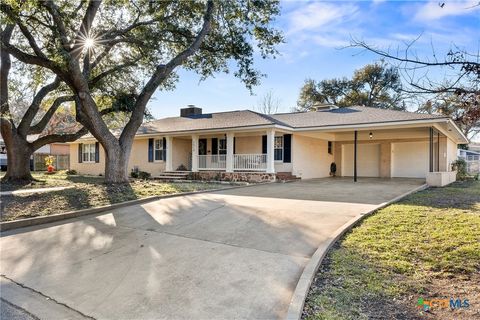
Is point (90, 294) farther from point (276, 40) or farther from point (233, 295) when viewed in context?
point (276, 40)

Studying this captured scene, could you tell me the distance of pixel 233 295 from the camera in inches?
148

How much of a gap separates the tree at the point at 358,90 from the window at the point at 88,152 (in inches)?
833

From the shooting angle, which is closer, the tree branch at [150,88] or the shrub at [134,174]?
the tree branch at [150,88]

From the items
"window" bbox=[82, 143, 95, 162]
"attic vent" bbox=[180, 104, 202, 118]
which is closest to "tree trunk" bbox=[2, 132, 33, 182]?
"window" bbox=[82, 143, 95, 162]

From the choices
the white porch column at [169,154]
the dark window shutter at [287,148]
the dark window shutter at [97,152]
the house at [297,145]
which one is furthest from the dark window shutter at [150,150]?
the dark window shutter at [287,148]

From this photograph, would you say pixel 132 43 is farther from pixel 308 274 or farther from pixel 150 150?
pixel 308 274

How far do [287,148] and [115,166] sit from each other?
8.82 meters

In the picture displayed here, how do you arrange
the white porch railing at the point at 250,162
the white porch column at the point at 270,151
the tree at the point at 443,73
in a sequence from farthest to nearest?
1. the white porch railing at the point at 250,162
2. the white porch column at the point at 270,151
3. the tree at the point at 443,73

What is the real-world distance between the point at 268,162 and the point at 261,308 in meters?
12.9

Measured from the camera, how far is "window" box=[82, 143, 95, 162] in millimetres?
24203

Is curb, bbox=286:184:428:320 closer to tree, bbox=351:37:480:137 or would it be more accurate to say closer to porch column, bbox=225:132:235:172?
tree, bbox=351:37:480:137

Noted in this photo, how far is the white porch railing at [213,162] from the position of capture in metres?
18.3

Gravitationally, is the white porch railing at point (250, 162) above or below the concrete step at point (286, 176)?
above

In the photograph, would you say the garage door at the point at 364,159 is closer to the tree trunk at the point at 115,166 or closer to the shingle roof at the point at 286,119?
the shingle roof at the point at 286,119
